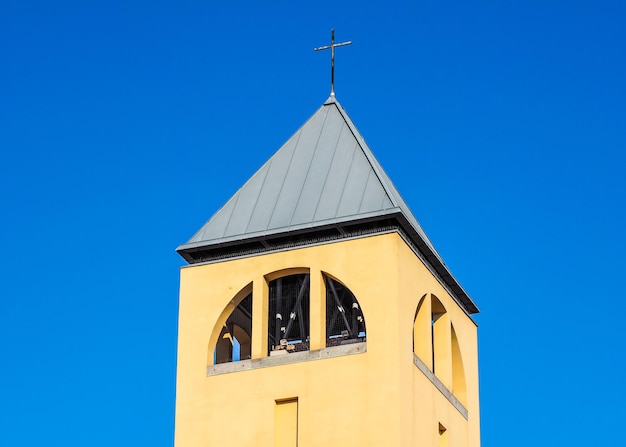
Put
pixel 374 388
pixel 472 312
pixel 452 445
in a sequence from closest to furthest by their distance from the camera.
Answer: pixel 374 388 → pixel 452 445 → pixel 472 312

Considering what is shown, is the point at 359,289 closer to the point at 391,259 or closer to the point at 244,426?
the point at 391,259

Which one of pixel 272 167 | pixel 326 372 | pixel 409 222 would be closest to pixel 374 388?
pixel 326 372

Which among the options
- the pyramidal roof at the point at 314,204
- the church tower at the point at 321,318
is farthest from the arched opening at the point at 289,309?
the pyramidal roof at the point at 314,204

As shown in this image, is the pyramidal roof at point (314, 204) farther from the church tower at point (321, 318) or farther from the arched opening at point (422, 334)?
the arched opening at point (422, 334)

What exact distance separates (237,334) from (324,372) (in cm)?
413

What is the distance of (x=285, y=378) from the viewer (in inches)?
1672

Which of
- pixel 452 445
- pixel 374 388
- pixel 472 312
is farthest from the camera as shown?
pixel 472 312

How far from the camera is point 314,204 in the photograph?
44156 mm

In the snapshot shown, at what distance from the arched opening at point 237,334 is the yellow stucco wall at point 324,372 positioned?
85cm

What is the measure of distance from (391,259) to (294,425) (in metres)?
4.23

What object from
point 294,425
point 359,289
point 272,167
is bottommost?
point 294,425

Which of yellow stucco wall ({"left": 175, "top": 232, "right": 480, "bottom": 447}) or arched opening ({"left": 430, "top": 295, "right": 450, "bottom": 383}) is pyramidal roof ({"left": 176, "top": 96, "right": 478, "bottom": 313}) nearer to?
yellow stucco wall ({"left": 175, "top": 232, "right": 480, "bottom": 447})

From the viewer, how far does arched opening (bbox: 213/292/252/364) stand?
4488 centimetres

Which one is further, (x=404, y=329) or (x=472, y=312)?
(x=472, y=312)
